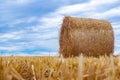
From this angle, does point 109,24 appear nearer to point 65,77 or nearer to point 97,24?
point 97,24

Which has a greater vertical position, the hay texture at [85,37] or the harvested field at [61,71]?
the harvested field at [61,71]

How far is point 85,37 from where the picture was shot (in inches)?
309

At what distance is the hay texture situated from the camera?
7685mm

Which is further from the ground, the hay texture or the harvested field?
the harvested field

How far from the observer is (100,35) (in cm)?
823

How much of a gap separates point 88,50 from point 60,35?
3.57 feet

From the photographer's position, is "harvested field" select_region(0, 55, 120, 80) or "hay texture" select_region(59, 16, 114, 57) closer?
"harvested field" select_region(0, 55, 120, 80)

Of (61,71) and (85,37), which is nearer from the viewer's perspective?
(61,71)

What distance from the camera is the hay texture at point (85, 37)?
769 centimetres

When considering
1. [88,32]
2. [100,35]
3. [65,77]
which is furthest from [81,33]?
[65,77]

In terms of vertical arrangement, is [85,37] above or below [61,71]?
below

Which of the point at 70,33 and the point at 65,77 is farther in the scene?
the point at 70,33

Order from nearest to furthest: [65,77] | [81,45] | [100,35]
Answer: [65,77]
[81,45]
[100,35]

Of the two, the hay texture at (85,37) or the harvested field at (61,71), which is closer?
the harvested field at (61,71)
